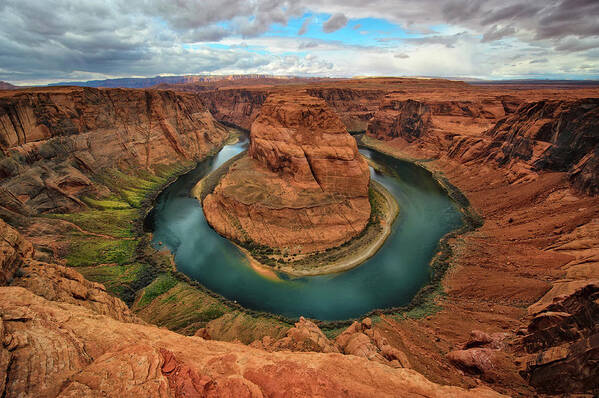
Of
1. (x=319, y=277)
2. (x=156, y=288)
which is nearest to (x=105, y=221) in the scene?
(x=156, y=288)

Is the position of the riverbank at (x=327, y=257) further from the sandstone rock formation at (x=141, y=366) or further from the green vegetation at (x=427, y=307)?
the sandstone rock formation at (x=141, y=366)

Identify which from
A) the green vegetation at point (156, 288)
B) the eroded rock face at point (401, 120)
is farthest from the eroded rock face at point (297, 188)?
the eroded rock face at point (401, 120)

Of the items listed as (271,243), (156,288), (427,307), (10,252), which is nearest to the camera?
(10,252)

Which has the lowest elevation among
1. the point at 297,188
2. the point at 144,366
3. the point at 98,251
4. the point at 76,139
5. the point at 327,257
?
the point at 327,257

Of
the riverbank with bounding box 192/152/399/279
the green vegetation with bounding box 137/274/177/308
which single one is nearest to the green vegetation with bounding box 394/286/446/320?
the riverbank with bounding box 192/152/399/279

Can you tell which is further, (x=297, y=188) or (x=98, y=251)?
(x=297, y=188)

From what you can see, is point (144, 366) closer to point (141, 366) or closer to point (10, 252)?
point (141, 366)
